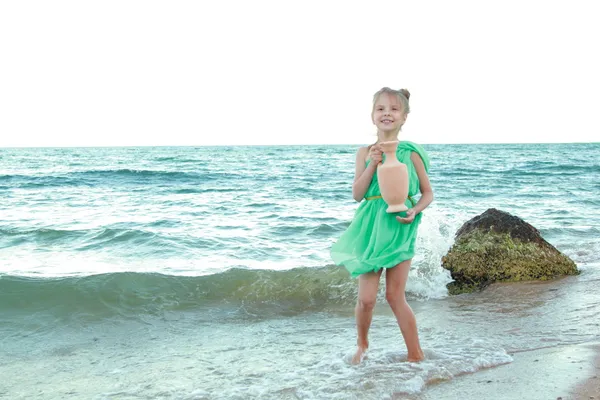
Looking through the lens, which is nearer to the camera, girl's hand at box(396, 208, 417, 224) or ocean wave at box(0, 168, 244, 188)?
girl's hand at box(396, 208, 417, 224)

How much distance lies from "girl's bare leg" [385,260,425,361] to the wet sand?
348 millimetres

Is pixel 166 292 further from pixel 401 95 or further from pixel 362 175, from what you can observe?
pixel 401 95

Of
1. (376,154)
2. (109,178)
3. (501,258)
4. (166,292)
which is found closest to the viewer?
(376,154)

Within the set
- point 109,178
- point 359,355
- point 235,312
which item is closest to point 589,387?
point 359,355

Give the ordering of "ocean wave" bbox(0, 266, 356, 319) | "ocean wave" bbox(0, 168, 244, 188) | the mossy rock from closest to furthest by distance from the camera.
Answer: "ocean wave" bbox(0, 266, 356, 319) < the mossy rock < "ocean wave" bbox(0, 168, 244, 188)

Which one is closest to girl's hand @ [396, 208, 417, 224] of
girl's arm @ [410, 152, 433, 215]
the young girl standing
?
the young girl standing

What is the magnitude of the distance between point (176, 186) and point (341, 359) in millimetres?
16967

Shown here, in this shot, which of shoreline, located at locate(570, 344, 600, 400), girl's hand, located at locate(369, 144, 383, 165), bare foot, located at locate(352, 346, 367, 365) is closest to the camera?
shoreline, located at locate(570, 344, 600, 400)

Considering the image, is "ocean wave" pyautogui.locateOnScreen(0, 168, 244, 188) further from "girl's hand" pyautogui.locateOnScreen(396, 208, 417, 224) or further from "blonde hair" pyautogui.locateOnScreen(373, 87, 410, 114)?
"girl's hand" pyautogui.locateOnScreen(396, 208, 417, 224)

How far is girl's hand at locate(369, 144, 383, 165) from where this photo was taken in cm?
318

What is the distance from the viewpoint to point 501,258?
18.7 ft

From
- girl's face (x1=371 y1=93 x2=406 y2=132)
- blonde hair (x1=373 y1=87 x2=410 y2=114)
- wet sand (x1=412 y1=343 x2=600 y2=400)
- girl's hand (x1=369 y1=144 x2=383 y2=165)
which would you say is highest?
blonde hair (x1=373 y1=87 x2=410 y2=114)

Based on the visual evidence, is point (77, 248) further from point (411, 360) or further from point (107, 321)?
point (411, 360)

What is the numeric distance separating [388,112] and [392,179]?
40 cm
